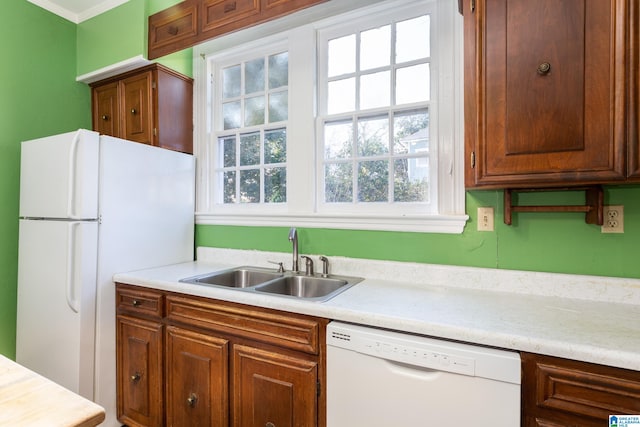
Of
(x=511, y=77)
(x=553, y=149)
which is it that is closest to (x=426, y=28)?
(x=511, y=77)

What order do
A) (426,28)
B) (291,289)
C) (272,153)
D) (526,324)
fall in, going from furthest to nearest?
(272,153) < (291,289) < (426,28) < (526,324)

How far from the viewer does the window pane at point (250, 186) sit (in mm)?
2463

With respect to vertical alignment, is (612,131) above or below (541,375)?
above

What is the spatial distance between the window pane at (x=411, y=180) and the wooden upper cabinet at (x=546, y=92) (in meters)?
0.49

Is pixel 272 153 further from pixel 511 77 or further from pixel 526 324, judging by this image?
pixel 526 324

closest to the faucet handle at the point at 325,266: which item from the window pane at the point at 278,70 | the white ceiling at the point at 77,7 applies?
the window pane at the point at 278,70

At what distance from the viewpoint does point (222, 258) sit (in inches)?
96.0

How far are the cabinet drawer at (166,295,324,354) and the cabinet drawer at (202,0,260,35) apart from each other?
1.65 meters

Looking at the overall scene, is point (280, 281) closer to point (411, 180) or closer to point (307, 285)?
point (307, 285)

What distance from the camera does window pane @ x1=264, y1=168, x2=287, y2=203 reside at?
2.34 meters

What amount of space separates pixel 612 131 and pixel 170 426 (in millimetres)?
2435

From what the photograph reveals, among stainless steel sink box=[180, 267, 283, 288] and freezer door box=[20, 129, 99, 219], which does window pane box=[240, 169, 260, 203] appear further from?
freezer door box=[20, 129, 99, 219]

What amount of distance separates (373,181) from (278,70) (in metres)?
1.11

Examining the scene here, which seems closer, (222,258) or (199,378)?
(199,378)
